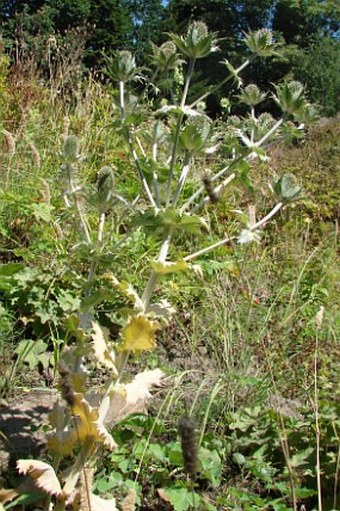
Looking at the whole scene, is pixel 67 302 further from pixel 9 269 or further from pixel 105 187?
pixel 105 187

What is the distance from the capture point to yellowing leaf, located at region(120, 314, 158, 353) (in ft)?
5.79

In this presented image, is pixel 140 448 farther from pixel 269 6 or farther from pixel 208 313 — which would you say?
pixel 269 6

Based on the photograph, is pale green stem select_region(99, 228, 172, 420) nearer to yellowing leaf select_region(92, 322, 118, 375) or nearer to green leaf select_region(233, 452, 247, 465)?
yellowing leaf select_region(92, 322, 118, 375)

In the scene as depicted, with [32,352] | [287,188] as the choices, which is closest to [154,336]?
[287,188]

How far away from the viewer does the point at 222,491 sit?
2.15 m

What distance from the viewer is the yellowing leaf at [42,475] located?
171 centimetres

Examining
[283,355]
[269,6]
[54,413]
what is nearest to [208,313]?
[283,355]

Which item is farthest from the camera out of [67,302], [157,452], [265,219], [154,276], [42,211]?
[42,211]

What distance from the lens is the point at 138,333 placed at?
69.7 inches

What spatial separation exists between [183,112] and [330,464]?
120 cm

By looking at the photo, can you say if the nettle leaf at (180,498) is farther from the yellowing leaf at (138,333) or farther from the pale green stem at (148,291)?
the yellowing leaf at (138,333)

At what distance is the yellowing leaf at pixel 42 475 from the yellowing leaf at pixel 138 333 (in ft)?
1.28

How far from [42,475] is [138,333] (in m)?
0.47

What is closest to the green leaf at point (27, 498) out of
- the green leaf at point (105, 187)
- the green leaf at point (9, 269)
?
the green leaf at point (105, 187)
